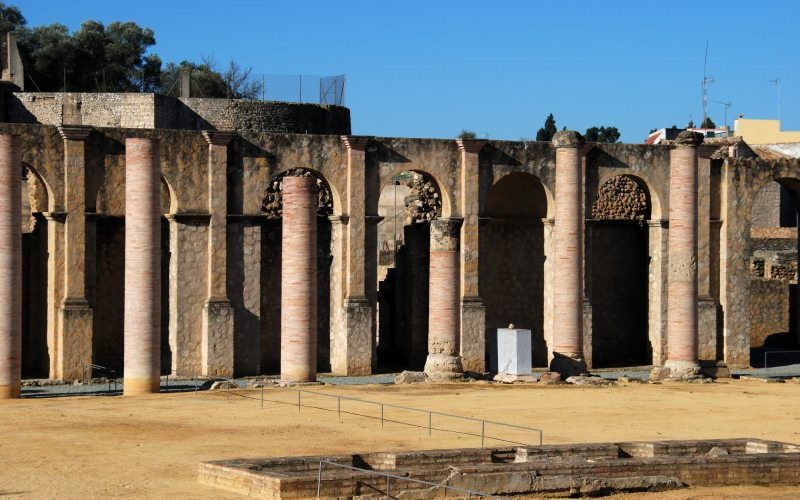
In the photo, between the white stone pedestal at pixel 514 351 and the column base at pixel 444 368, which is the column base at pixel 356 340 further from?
the white stone pedestal at pixel 514 351

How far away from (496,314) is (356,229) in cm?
541

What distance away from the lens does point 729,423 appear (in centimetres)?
2559

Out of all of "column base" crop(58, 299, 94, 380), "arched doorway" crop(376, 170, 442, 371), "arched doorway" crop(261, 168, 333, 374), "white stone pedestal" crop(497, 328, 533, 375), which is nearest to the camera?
"column base" crop(58, 299, 94, 380)

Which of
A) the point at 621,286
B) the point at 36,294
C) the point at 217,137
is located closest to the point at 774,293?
the point at 621,286

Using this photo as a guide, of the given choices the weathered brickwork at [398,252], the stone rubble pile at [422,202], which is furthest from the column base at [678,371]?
the stone rubble pile at [422,202]

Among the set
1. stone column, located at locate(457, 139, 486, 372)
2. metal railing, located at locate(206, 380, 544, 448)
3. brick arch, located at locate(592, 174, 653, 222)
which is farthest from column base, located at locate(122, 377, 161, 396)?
brick arch, located at locate(592, 174, 653, 222)

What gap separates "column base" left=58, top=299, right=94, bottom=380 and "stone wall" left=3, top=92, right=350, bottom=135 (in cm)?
1404

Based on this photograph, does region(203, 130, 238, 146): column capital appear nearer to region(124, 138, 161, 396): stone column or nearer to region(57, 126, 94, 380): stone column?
region(57, 126, 94, 380): stone column

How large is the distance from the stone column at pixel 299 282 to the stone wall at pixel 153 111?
1521 centimetres

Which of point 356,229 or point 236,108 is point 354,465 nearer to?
point 356,229

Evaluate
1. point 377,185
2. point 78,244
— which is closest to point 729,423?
point 377,185

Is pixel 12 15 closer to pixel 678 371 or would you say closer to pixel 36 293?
pixel 36 293

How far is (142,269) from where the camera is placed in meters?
29.2

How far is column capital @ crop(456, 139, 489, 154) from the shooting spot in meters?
34.6
